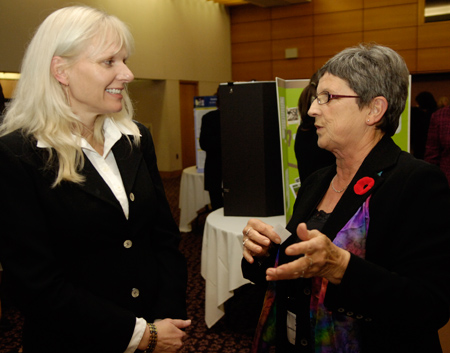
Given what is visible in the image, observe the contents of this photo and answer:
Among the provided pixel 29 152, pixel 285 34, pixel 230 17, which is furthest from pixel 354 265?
pixel 230 17

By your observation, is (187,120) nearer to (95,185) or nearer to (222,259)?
(222,259)

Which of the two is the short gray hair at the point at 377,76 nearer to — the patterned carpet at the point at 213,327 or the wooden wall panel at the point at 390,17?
the patterned carpet at the point at 213,327

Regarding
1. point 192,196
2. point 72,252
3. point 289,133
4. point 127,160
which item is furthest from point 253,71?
point 72,252

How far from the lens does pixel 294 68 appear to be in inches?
439

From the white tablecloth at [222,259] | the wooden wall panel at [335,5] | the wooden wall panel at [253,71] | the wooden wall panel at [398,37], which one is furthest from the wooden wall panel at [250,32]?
the white tablecloth at [222,259]

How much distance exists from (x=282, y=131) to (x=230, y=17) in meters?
10.2

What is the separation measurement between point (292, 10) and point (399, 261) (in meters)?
10.8

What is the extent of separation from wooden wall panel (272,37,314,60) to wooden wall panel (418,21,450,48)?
8.53ft

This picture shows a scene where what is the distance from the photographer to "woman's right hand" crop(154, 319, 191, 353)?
1.31 m

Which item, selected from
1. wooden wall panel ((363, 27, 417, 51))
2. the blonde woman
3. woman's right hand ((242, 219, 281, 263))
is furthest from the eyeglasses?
wooden wall panel ((363, 27, 417, 51))

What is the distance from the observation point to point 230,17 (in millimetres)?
11852

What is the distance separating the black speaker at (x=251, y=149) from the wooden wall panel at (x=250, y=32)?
9.18m

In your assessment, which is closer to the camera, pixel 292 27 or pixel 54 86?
pixel 54 86

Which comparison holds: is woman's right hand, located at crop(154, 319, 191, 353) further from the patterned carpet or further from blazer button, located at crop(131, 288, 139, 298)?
the patterned carpet
